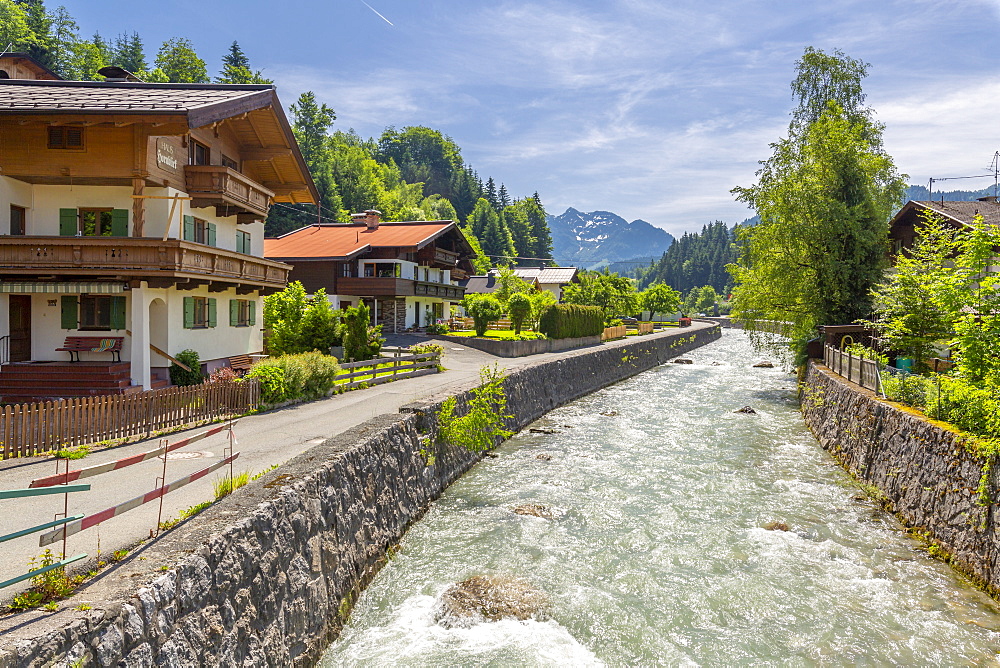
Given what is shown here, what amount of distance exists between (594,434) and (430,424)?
355 inches

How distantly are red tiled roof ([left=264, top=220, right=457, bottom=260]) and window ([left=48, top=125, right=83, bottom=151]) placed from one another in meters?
24.1

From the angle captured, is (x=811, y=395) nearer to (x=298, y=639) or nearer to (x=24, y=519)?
(x=298, y=639)

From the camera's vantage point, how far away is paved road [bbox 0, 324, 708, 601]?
25.9ft

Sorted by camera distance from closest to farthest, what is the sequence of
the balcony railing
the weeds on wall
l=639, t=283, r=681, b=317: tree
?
the weeds on wall, the balcony railing, l=639, t=283, r=681, b=317: tree

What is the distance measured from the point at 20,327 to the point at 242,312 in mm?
8955

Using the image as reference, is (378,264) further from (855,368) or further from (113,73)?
(855,368)

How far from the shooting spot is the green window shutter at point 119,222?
22520 millimetres

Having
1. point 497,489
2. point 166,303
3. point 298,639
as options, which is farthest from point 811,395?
point 166,303

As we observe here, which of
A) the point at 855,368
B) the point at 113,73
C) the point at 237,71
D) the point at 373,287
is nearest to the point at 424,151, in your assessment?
the point at 237,71

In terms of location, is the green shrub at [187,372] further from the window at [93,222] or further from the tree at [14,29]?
the tree at [14,29]

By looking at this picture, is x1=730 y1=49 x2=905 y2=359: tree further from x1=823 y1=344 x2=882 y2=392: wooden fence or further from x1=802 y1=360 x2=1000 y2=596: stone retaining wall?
x1=802 y1=360 x2=1000 y2=596: stone retaining wall

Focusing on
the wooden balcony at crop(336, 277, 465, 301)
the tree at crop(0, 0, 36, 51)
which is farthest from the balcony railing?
the tree at crop(0, 0, 36, 51)

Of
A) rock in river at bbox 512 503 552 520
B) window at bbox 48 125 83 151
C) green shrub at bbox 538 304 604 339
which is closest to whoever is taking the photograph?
rock in river at bbox 512 503 552 520

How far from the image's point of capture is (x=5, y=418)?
487 inches
